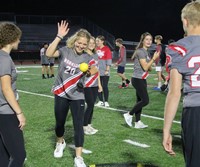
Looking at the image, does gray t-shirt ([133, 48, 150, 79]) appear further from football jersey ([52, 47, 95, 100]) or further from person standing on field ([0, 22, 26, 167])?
person standing on field ([0, 22, 26, 167])

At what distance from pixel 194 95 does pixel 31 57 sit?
35.3 m

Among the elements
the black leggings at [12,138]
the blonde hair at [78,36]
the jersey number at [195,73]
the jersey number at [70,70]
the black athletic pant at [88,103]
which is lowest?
the black athletic pant at [88,103]

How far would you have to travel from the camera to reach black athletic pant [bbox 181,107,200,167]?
9.52 feet

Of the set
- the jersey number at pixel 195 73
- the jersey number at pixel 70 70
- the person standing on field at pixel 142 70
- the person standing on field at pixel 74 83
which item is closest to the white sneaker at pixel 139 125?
the person standing on field at pixel 142 70

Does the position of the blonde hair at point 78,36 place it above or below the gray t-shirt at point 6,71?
above

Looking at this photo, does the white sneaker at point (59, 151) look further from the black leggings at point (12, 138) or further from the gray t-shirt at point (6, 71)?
the gray t-shirt at point (6, 71)

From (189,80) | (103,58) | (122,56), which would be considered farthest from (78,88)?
(122,56)

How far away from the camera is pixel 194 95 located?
9.65 feet

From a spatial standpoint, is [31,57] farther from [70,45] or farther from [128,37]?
[70,45]

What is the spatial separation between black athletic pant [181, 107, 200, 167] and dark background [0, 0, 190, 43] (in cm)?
3973

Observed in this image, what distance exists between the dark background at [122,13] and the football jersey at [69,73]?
37399mm

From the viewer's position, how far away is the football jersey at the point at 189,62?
2867 mm

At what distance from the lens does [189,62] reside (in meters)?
2.87

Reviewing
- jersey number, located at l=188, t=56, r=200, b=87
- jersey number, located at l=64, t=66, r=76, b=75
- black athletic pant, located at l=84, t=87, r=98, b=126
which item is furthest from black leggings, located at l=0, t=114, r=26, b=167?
black athletic pant, located at l=84, t=87, r=98, b=126
